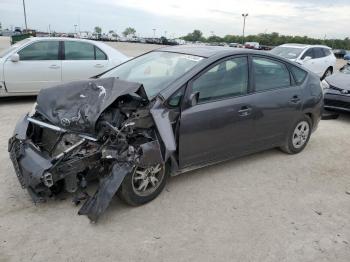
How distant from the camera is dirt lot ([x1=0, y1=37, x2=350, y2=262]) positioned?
306cm

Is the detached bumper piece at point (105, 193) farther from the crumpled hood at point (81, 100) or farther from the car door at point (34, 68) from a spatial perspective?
the car door at point (34, 68)

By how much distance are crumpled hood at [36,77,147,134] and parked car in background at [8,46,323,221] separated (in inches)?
0.5

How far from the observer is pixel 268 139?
195 inches

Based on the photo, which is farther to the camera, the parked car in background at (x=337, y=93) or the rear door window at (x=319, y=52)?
the rear door window at (x=319, y=52)

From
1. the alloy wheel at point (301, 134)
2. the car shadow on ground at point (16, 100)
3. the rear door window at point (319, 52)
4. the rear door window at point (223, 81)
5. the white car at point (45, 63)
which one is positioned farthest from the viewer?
the rear door window at point (319, 52)

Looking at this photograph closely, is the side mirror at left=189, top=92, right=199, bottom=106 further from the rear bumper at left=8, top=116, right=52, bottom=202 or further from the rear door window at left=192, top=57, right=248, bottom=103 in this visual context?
the rear bumper at left=8, top=116, right=52, bottom=202

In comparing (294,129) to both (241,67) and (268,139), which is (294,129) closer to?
(268,139)

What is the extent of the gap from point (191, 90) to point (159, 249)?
5.71ft

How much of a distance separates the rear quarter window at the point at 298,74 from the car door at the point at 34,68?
507 cm

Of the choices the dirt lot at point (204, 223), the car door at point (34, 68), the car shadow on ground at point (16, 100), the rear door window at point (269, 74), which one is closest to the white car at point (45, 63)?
the car door at point (34, 68)

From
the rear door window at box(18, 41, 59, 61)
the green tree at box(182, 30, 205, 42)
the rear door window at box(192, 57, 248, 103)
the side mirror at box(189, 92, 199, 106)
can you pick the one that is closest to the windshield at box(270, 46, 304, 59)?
the rear door window at box(18, 41, 59, 61)

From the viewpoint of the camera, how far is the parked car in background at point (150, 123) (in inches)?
134

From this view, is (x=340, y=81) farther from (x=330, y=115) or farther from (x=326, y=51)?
(x=326, y=51)

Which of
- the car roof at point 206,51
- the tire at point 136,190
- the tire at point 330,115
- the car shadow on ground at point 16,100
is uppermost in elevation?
the car roof at point 206,51
